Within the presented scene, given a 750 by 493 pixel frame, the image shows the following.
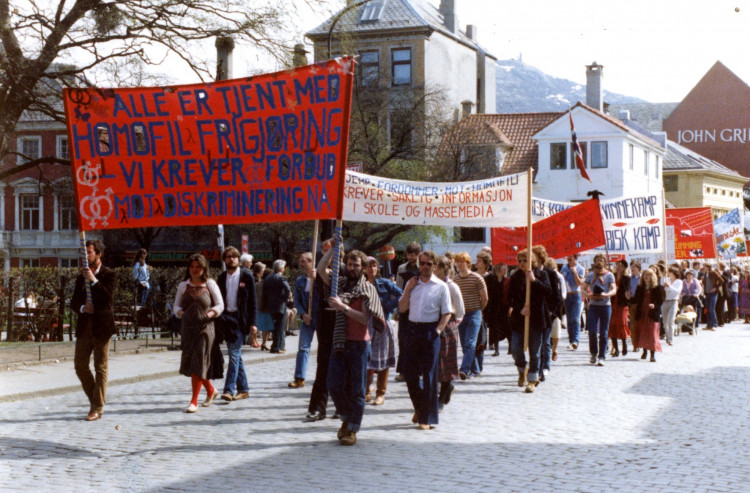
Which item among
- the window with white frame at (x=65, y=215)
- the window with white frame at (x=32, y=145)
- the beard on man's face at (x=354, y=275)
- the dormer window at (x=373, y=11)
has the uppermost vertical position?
the dormer window at (x=373, y=11)

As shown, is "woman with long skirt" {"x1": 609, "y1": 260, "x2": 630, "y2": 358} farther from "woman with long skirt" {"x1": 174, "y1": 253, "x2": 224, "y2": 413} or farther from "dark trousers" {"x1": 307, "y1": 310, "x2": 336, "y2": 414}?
"woman with long skirt" {"x1": 174, "y1": 253, "x2": 224, "y2": 413}

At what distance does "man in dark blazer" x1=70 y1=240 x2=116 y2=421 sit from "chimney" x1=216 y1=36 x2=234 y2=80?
31.1ft

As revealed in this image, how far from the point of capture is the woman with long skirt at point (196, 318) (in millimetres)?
11398

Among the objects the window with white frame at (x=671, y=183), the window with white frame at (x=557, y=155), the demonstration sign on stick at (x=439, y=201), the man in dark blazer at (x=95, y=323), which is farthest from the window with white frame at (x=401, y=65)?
the man in dark blazer at (x=95, y=323)

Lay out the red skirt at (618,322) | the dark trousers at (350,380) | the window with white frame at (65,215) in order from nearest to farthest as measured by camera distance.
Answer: the dark trousers at (350,380), the red skirt at (618,322), the window with white frame at (65,215)

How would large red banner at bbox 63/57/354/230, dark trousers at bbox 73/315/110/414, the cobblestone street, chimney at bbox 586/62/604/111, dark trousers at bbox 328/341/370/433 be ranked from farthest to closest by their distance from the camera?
chimney at bbox 586/62/604/111 < dark trousers at bbox 73/315/110/414 < large red banner at bbox 63/57/354/230 < dark trousers at bbox 328/341/370/433 < the cobblestone street

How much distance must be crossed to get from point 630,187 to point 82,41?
147 ft

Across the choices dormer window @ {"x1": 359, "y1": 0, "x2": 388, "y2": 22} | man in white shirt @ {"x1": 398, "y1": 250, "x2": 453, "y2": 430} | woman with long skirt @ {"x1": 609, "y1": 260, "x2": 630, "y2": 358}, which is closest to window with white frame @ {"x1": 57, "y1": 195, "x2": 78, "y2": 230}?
dormer window @ {"x1": 359, "y1": 0, "x2": 388, "y2": 22}

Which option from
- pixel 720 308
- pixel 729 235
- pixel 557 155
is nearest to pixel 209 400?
pixel 720 308

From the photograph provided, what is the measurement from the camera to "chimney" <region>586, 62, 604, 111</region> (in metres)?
66.6

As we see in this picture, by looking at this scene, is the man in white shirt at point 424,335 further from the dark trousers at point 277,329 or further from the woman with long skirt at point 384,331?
the dark trousers at point 277,329

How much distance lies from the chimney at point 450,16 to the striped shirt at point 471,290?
51.5 m

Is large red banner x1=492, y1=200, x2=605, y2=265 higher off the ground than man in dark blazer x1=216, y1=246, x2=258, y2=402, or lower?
higher

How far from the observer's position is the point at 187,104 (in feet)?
32.3
